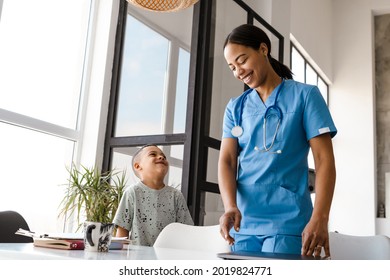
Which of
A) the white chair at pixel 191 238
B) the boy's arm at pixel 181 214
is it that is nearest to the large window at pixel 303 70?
the boy's arm at pixel 181 214

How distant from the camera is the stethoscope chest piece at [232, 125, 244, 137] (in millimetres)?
1450

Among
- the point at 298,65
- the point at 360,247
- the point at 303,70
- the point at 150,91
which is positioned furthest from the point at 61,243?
the point at 303,70

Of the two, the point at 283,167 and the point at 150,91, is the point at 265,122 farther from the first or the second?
the point at 150,91

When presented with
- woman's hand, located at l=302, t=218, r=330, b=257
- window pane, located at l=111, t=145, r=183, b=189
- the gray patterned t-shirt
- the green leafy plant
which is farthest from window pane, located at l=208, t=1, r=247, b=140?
woman's hand, located at l=302, t=218, r=330, b=257

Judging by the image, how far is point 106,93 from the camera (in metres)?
3.33

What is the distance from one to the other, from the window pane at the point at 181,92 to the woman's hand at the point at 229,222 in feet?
6.01

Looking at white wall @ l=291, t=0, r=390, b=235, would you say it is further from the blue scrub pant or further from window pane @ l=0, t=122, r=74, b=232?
the blue scrub pant

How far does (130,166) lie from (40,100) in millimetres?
760

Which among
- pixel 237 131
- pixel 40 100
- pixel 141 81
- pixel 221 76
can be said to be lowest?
pixel 237 131

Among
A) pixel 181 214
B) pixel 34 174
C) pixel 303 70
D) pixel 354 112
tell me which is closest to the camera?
pixel 181 214

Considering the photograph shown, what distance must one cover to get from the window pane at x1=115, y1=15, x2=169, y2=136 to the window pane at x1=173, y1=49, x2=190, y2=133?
0.12 metres

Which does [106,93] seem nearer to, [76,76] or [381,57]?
[76,76]

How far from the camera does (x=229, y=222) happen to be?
4.17ft
